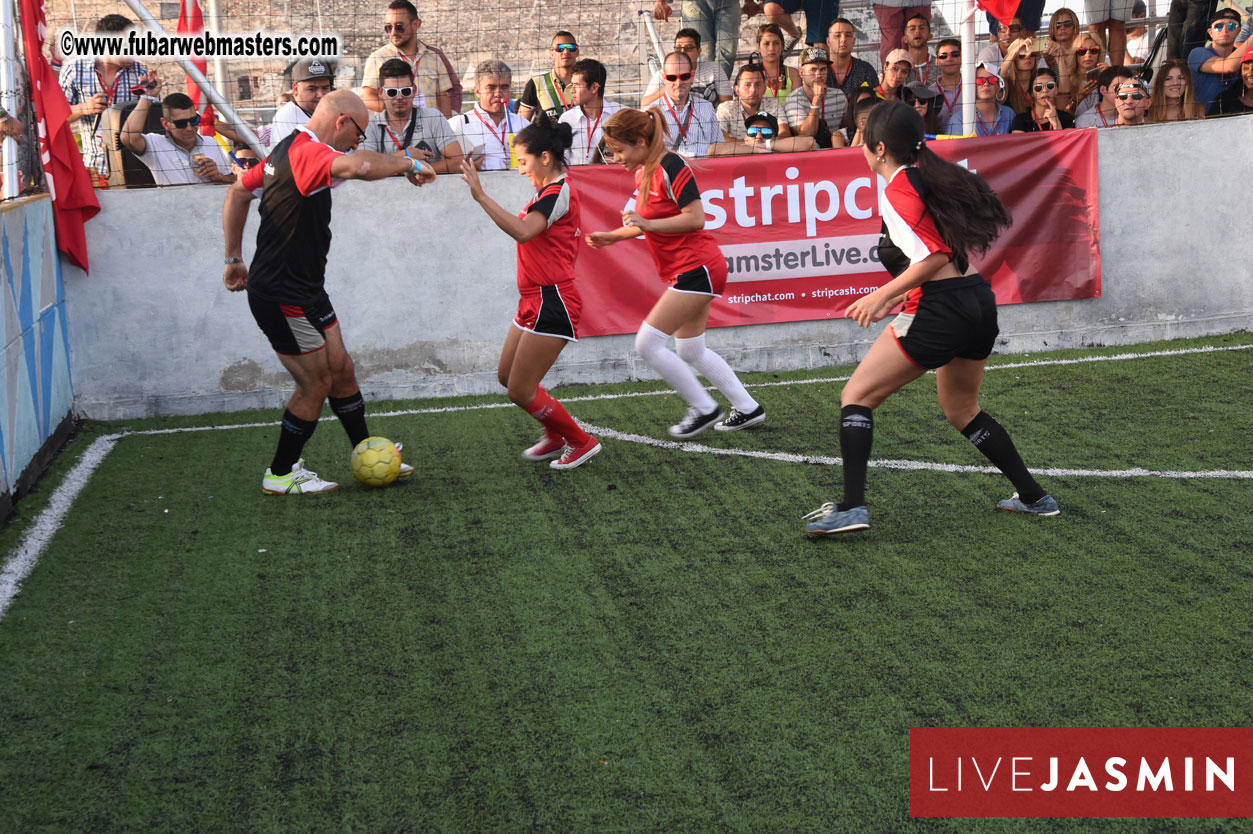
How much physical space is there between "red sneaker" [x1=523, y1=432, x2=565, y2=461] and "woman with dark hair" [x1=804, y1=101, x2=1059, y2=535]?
2108 mm

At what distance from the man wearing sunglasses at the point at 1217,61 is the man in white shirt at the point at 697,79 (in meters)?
3.91

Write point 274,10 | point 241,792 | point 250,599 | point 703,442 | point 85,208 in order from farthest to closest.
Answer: point 274,10
point 85,208
point 703,442
point 250,599
point 241,792

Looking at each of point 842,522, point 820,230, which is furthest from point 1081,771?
point 820,230

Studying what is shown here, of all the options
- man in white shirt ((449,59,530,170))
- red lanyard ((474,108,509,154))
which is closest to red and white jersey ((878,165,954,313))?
man in white shirt ((449,59,530,170))

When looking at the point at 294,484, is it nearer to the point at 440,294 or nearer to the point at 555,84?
the point at 440,294

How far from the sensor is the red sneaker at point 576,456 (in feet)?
21.5

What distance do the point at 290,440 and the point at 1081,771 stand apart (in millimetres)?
4391

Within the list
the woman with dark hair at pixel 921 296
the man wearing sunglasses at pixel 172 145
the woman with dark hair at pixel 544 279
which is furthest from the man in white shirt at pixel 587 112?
the woman with dark hair at pixel 921 296

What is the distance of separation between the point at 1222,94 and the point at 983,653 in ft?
24.9

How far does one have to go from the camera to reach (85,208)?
26.4ft

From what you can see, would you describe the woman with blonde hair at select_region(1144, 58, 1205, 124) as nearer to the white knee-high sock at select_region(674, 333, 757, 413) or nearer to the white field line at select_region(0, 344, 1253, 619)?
the white field line at select_region(0, 344, 1253, 619)

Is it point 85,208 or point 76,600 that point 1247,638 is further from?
point 85,208

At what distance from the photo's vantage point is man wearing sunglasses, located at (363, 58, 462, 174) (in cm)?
867

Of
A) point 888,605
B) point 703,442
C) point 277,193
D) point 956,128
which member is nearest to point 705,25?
point 956,128
